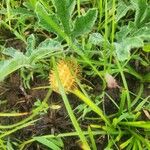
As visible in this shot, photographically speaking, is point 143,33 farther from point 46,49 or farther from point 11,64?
point 11,64

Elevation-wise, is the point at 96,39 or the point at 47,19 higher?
the point at 47,19

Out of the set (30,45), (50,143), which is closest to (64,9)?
(30,45)

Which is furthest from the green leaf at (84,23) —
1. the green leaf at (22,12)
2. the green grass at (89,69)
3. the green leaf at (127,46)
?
the green leaf at (22,12)

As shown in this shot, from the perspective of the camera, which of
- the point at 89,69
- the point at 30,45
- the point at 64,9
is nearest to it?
the point at 64,9

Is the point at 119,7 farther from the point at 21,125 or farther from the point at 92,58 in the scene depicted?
the point at 21,125

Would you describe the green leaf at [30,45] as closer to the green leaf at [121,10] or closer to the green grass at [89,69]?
the green grass at [89,69]

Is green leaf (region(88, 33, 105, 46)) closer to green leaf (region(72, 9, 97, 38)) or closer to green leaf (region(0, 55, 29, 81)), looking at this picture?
green leaf (region(72, 9, 97, 38))

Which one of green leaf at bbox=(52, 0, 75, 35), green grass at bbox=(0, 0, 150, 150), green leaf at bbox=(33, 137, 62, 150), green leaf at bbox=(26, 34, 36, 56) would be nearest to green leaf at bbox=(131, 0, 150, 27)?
green grass at bbox=(0, 0, 150, 150)
